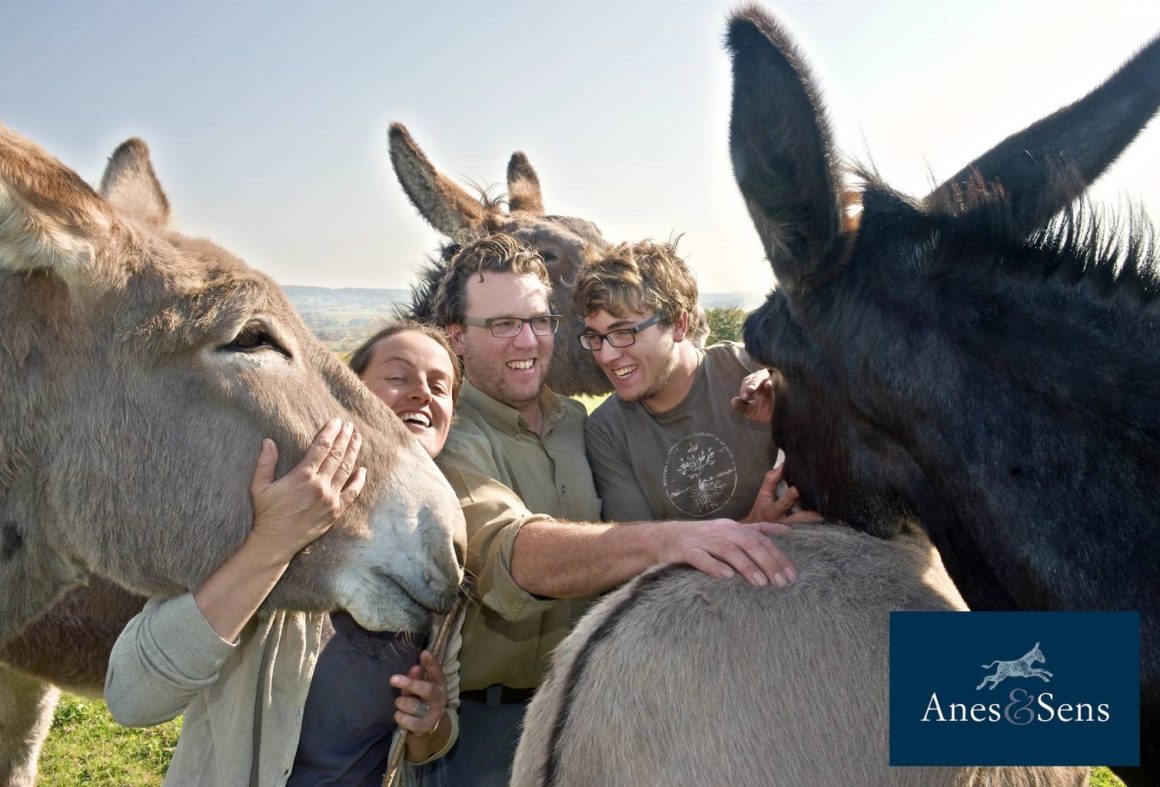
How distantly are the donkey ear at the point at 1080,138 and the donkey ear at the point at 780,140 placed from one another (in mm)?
338

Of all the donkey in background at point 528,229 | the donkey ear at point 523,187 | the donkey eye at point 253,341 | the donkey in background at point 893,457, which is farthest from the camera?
the donkey ear at point 523,187

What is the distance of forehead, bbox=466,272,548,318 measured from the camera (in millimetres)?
3715

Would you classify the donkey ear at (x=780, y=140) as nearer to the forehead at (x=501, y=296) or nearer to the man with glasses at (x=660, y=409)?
the man with glasses at (x=660, y=409)

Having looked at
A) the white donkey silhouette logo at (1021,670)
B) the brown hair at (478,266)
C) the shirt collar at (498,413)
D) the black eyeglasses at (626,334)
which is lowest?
the white donkey silhouette logo at (1021,670)

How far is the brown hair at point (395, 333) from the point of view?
342cm

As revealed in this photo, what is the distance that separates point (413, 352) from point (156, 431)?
1.08 m

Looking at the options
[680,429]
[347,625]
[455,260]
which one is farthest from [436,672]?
[455,260]

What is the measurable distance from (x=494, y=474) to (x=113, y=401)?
139 centimetres

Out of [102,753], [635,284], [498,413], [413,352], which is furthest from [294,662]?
[102,753]

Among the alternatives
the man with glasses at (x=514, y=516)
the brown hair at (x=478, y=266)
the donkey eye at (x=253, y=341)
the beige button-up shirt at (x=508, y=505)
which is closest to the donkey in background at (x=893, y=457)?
the man with glasses at (x=514, y=516)

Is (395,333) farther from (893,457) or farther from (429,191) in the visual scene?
(429,191)

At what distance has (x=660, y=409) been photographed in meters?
3.75

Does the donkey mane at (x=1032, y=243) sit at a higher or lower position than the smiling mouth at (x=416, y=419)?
higher

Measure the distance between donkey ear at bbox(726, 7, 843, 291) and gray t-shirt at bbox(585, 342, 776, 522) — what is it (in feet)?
5.15
